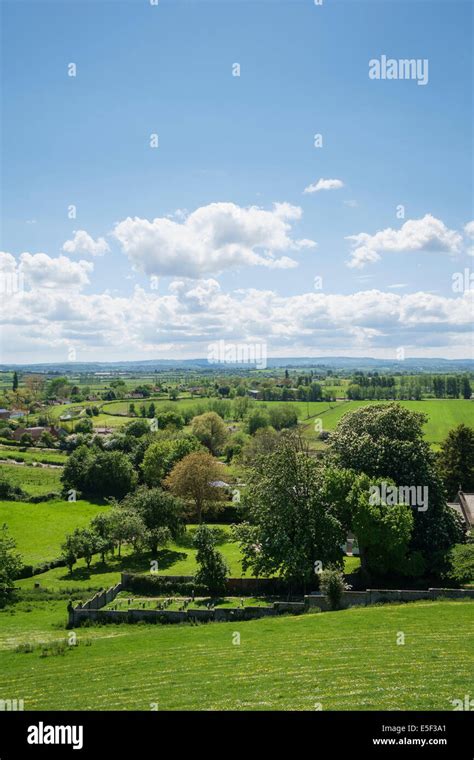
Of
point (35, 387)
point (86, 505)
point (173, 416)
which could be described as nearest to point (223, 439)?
point (173, 416)

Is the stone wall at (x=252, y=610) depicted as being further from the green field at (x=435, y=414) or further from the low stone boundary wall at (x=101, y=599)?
the green field at (x=435, y=414)

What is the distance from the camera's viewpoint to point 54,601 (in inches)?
1368

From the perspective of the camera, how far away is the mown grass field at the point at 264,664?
1612 cm

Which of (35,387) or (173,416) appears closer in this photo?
(173,416)

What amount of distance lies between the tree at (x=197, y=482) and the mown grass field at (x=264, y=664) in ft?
77.4

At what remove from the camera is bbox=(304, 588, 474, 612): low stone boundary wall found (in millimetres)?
30203

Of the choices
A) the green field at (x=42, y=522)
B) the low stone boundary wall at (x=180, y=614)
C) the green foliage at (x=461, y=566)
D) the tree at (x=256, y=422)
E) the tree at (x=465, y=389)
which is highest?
the tree at (x=465, y=389)

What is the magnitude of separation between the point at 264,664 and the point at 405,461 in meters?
20.0

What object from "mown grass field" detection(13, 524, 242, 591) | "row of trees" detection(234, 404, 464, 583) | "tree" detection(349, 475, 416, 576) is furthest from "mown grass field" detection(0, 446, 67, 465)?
"tree" detection(349, 475, 416, 576)

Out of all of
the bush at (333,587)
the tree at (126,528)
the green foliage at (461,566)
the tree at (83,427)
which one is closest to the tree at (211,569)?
the bush at (333,587)
